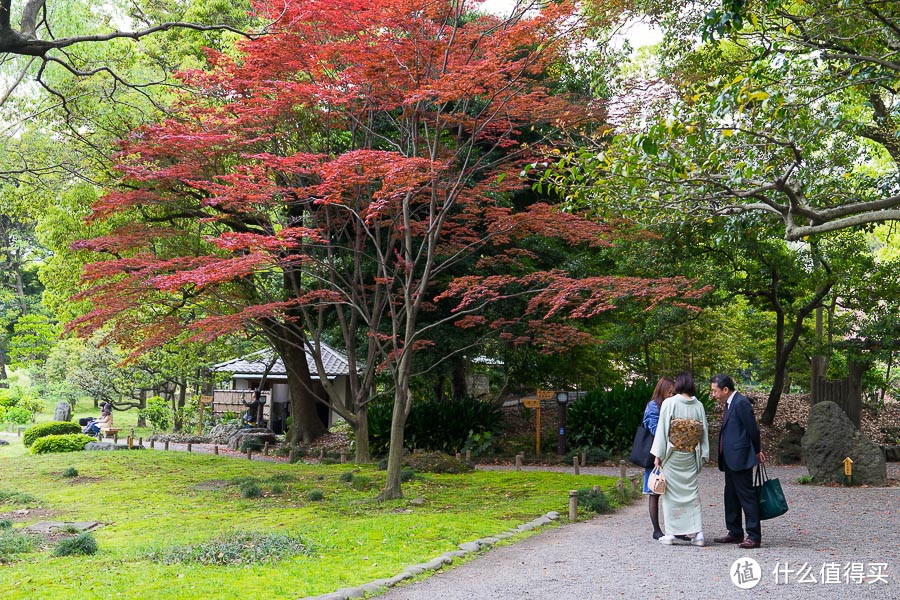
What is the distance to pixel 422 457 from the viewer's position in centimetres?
1388

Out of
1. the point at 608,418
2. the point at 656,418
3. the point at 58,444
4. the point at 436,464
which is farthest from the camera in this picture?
the point at 58,444

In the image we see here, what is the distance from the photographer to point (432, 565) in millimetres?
6262

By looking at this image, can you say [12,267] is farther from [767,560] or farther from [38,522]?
[767,560]

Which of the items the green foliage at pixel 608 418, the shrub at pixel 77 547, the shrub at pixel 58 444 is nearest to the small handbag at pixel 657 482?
the shrub at pixel 77 547

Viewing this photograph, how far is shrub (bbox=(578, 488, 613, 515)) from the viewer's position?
9.31 m

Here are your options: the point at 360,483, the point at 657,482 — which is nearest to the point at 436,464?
the point at 360,483

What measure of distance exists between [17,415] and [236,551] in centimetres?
2455

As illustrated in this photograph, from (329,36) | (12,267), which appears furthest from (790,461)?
(12,267)

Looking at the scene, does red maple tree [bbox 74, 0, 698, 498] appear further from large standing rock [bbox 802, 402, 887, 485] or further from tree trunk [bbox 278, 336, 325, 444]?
large standing rock [bbox 802, 402, 887, 485]

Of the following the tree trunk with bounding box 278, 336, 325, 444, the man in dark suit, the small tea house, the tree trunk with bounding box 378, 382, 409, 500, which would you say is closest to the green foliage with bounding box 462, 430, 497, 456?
the tree trunk with bounding box 278, 336, 325, 444

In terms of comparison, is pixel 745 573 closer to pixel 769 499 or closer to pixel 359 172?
pixel 769 499

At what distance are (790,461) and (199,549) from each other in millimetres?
12886

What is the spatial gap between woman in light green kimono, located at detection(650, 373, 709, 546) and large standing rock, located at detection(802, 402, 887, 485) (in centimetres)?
611

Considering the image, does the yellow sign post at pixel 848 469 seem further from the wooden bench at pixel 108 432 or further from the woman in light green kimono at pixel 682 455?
the wooden bench at pixel 108 432
